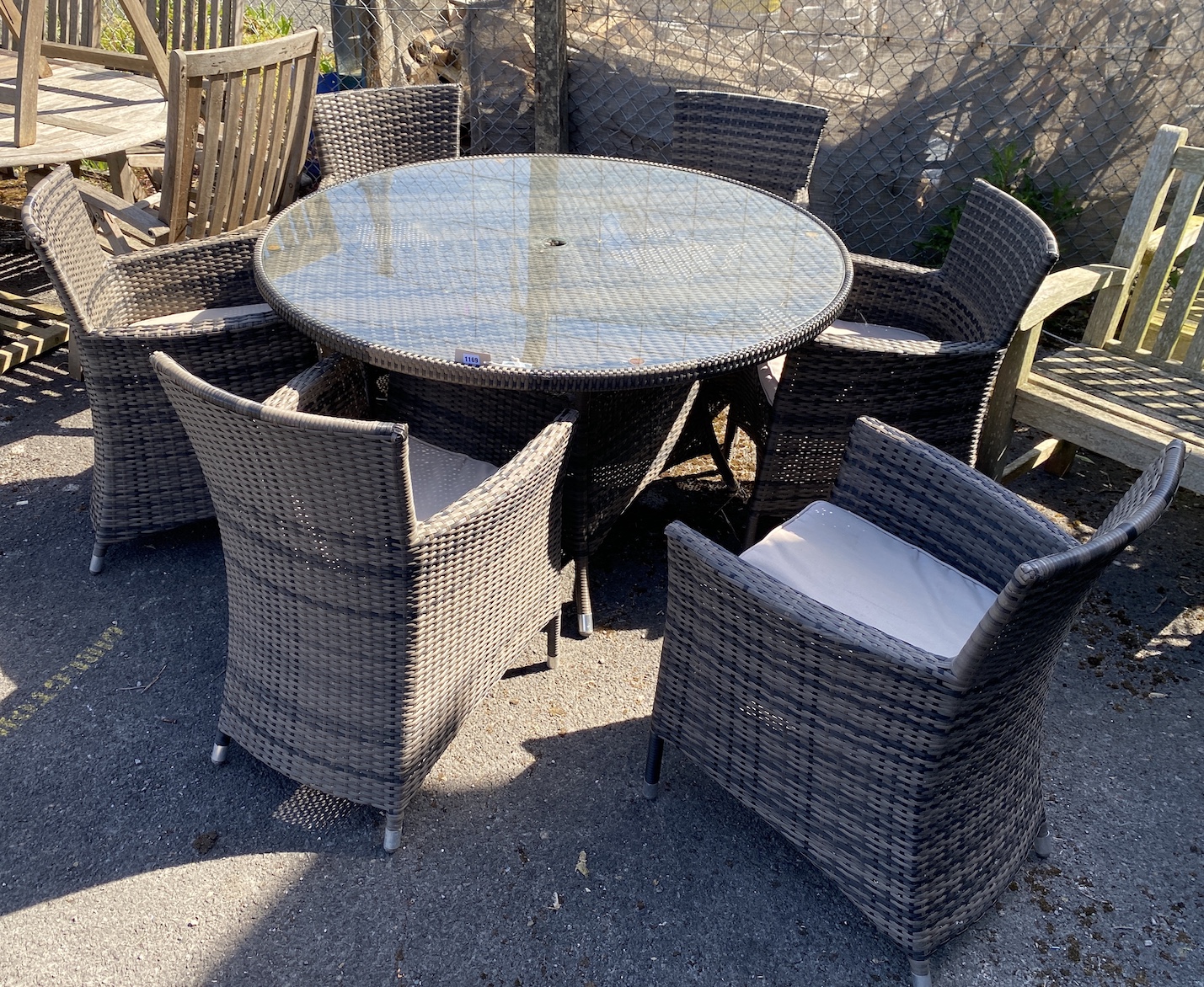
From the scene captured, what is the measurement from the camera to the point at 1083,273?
10.1 ft

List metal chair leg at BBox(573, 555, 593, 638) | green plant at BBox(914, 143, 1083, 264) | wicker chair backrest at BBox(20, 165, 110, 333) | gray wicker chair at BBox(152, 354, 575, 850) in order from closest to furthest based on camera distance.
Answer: gray wicker chair at BBox(152, 354, 575, 850) < wicker chair backrest at BBox(20, 165, 110, 333) < metal chair leg at BBox(573, 555, 593, 638) < green plant at BBox(914, 143, 1083, 264)

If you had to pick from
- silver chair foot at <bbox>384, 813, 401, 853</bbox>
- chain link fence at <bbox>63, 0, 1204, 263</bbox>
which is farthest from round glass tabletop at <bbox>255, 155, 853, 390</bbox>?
chain link fence at <bbox>63, 0, 1204, 263</bbox>

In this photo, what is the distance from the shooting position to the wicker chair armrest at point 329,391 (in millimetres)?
2129

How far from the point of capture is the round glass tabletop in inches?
82.9

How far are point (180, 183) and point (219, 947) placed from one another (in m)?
2.26

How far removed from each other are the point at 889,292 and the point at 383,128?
197cm

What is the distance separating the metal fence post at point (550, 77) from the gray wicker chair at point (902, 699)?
9.79ft

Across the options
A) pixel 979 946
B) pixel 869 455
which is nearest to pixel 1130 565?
pixel 869 455

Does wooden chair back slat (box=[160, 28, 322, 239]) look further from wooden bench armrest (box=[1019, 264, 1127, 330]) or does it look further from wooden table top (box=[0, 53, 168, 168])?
wooden bench armrest (box=[1019, 264, 1127, 330])

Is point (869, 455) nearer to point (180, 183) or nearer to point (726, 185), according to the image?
point (726, 185)

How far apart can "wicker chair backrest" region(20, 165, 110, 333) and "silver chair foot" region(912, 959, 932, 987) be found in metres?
2.52

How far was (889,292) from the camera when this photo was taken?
3.08 meters

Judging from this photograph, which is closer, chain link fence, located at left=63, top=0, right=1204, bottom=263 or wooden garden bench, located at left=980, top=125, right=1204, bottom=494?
wooden garden bench, located at left=980, top=125, right=1204, bottom=494

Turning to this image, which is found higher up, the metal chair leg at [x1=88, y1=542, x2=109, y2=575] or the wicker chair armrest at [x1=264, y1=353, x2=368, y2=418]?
the wicker chair armrest at [x1=264, y1=353, x2=368, y2=418]
